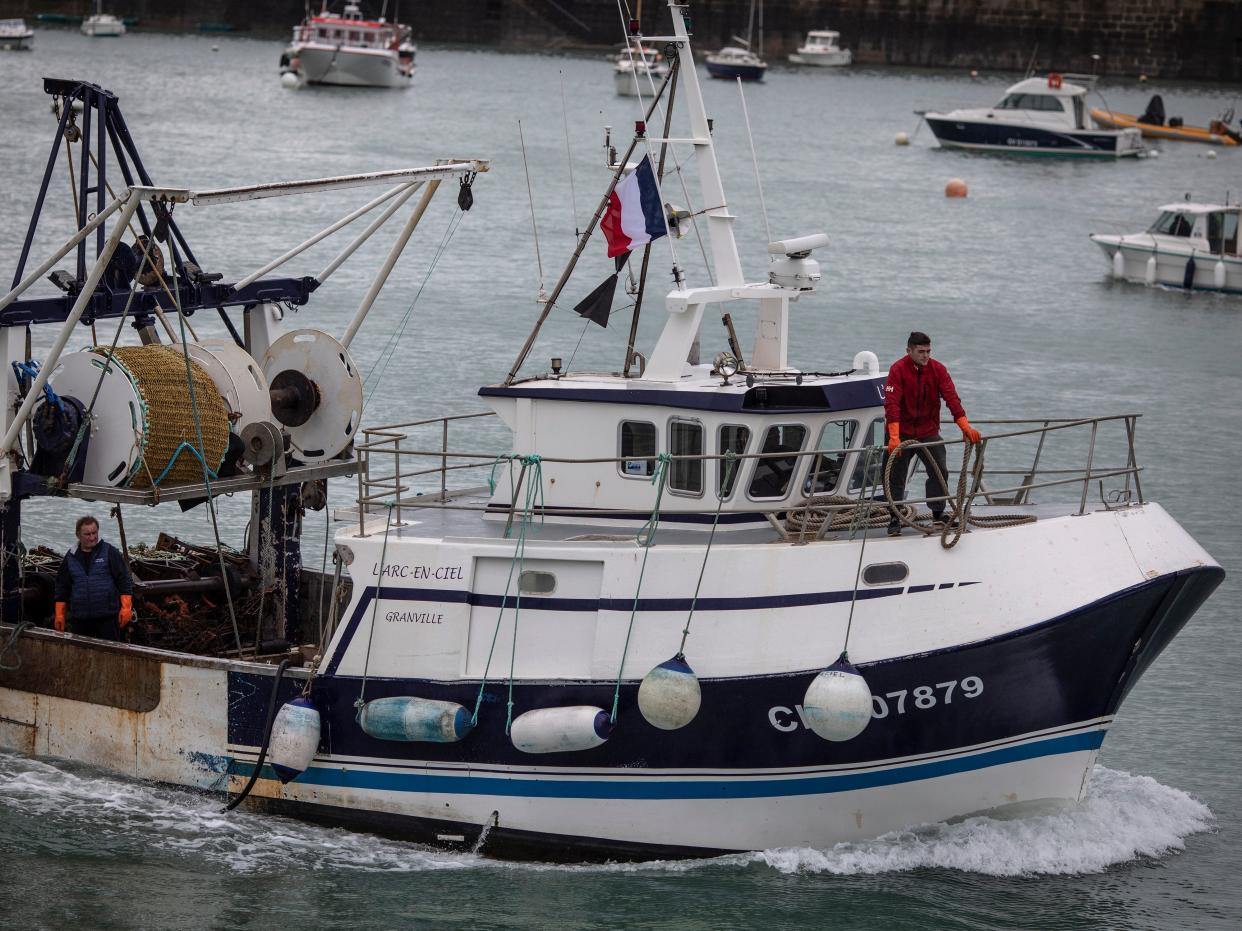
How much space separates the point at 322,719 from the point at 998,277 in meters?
35.1

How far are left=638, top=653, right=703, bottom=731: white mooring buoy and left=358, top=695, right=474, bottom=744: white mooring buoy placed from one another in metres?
1.45

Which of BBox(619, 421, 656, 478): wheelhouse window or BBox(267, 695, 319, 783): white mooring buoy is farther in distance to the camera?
BBox(619, 421, 656, 478): wheelhouse window

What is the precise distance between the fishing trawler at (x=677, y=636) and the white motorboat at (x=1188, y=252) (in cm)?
3321

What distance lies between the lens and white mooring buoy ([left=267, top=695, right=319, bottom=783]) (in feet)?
44.7

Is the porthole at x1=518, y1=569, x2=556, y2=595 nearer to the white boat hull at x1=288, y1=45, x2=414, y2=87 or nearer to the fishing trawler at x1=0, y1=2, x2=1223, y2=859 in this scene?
the fishing trawler at x1=0, y1=2, x2=1223, y2=859

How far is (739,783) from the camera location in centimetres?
1309

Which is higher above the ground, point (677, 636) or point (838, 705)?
point (677, 636)

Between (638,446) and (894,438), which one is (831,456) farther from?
(638,446)

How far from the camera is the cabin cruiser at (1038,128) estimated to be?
246 feet

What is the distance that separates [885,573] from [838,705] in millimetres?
1105

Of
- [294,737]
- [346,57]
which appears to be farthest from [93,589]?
[346,57]

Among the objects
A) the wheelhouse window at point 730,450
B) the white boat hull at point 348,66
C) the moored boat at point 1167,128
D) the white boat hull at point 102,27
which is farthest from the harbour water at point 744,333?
the white boat hull at point 102,27

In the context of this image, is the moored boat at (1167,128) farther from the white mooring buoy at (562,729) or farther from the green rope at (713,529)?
the white mooring buoy at (562,729)

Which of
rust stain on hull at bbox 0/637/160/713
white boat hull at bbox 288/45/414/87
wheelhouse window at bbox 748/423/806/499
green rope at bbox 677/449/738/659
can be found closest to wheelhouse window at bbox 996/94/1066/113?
white boat hull at bbox 288/45/414/87
